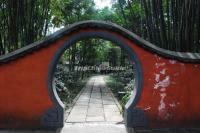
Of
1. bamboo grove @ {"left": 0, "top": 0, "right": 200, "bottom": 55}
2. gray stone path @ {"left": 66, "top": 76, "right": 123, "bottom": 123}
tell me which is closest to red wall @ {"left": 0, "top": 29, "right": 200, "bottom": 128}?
gray stone path @ {"left": 66, "top": 76, "right": 123, "bottom": 123}

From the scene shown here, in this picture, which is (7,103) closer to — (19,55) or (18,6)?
(19,55)

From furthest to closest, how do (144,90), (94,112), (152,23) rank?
(152,23)
(94,112)
(144,90)

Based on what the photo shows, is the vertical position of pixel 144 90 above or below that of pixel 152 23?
below

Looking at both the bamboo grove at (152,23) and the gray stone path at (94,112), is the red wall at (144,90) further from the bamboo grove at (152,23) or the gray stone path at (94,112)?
the bamboo grove at (152,23)

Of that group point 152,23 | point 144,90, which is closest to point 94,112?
point 144,90

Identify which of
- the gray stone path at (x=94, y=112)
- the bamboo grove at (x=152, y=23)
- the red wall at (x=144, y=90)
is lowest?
the gray stone path at (x=94, y=112)

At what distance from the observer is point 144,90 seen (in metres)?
7.94

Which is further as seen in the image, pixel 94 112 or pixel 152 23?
pixel 152 23

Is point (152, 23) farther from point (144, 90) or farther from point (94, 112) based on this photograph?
point (94, 112)

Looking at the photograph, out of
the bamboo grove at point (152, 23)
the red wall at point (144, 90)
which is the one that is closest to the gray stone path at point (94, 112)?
the red wall at point (144, 90)

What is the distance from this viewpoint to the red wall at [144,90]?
7.83 meters

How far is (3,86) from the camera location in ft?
25.7

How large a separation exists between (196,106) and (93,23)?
3.15 meters

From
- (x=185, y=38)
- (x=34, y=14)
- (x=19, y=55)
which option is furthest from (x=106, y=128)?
(x=34, y=14)
